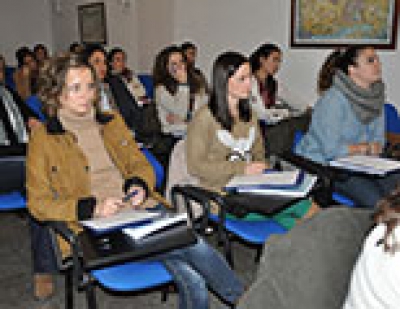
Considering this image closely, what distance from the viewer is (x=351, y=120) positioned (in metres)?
2.64

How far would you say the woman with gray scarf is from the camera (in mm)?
2527

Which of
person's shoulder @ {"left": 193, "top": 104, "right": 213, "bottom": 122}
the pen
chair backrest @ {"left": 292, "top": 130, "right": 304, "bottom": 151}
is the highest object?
person's shoulder @ {"left": 193, "top": 104, "right": 213, "bottom": 122}

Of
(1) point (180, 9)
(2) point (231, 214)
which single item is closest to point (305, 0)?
(1) point (180, 9)

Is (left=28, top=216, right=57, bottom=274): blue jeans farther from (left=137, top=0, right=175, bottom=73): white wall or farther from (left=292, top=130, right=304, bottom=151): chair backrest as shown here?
(left=137, top=0, right=175, bottom=73): white wall

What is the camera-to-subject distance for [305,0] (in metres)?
4.13

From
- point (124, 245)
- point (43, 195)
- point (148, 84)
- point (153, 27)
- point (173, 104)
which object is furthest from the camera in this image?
point (153, 27)

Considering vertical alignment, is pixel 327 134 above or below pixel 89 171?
above

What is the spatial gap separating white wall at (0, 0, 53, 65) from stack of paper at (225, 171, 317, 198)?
8098 millimetres

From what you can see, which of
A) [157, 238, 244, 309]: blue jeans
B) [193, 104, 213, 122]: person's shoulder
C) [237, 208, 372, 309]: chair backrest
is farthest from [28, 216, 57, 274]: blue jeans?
[237, 208, 372, 309]: chair backrest

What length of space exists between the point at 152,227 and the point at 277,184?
64 cm

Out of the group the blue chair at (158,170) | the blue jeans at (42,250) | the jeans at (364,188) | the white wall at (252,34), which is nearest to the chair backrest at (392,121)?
the white wall at (252,34)

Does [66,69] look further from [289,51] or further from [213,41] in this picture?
[213,41]

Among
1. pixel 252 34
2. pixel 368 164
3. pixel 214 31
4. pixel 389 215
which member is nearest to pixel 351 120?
pixel 368 164

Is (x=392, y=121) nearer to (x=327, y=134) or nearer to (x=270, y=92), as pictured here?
(x=327, y=134)
